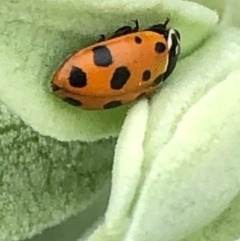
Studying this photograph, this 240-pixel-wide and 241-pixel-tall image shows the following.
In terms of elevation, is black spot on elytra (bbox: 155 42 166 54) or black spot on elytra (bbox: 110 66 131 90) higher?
black spot on elytra (bbox: 155 42 166 54)

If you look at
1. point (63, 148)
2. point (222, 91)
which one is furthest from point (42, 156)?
point (222, 91)

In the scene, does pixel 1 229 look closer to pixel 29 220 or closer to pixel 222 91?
pixel 29 220

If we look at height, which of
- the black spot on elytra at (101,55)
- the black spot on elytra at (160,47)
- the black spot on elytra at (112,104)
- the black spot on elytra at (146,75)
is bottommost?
the black spot on elytra at (112,104)

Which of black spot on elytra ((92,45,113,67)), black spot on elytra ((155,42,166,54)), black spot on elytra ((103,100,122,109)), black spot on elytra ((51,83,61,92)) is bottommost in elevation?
black spot on elytra ((103,100,122,109))

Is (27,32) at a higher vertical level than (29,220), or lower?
higher

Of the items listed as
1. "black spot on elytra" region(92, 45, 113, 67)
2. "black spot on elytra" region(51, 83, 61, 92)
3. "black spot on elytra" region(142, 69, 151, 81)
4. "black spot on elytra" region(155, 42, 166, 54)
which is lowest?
"black spot on elytra" region(51, 83, 61, 92)

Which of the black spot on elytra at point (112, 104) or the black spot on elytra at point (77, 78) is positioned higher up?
the black spot on elytra at point (77, 78)
